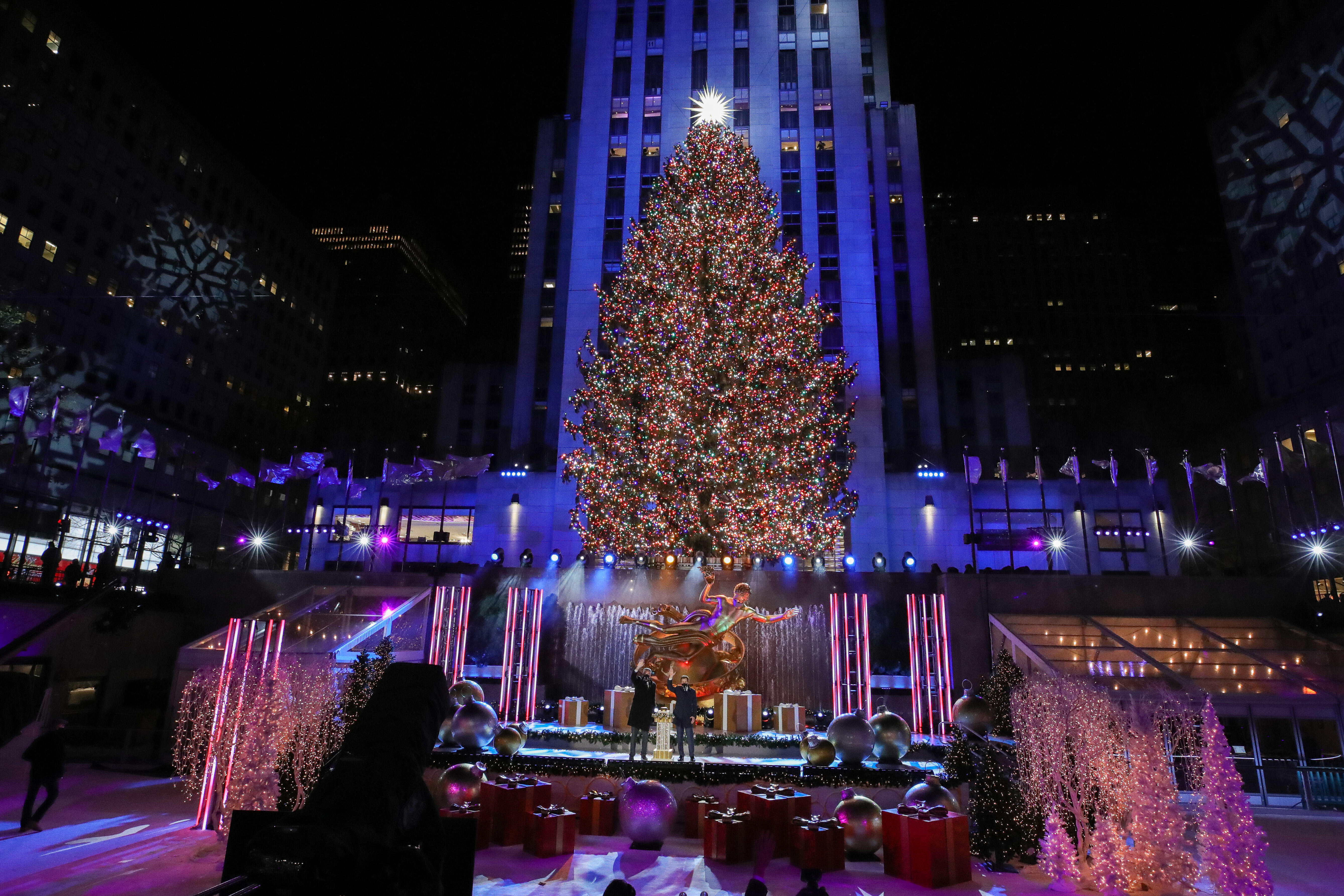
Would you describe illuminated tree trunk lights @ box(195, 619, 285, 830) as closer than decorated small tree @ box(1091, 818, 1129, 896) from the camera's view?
No

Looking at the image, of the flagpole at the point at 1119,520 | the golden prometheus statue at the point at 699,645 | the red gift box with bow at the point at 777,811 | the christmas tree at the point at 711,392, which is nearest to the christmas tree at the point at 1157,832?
the red gift box with bow at the point at 777,811

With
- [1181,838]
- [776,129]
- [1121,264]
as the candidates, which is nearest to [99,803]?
[1181,838]

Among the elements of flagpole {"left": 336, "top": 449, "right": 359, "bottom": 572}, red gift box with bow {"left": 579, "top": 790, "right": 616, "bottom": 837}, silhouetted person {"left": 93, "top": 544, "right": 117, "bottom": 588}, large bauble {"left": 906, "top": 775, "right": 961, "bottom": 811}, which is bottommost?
red gift box with bow {"left": 579, "top": 790, "right": 616, "bottom": 837}

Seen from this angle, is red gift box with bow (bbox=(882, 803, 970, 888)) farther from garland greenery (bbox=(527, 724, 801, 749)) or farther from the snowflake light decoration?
the snowflake light decoration

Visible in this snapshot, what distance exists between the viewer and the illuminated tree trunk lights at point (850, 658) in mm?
17562

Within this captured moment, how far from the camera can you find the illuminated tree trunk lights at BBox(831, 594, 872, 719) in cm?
1756

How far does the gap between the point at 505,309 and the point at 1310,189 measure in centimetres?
7471

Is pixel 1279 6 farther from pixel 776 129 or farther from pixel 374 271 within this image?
pixel 374 271

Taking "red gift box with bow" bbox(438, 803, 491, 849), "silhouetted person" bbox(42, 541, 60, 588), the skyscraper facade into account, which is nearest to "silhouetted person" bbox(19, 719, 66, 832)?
"red gift box with bow" bbox(438, 803, 491, 849)

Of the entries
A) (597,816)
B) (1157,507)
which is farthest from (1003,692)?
(1157,507)

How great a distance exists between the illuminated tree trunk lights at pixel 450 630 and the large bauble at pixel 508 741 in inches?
220

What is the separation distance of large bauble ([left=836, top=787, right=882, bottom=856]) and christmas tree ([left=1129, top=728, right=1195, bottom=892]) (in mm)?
2882

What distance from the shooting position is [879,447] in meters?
31.1

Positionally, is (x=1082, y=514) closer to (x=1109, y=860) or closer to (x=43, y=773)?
(x=1109, y=860)
